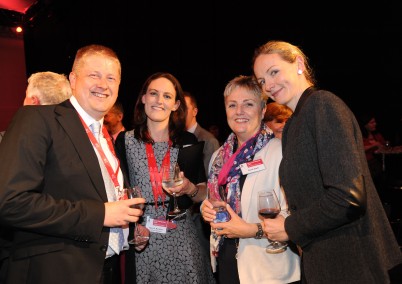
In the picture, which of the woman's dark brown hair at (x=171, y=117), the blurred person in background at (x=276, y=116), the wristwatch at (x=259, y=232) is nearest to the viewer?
the wristwatch at (x=259, y=232)

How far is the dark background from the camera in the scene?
7.32 metres

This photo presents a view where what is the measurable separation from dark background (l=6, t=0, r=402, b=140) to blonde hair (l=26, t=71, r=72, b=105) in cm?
437

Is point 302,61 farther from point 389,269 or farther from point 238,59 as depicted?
point 238,59

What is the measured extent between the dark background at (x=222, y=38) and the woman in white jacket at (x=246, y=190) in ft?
16.7

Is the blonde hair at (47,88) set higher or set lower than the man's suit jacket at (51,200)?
higher

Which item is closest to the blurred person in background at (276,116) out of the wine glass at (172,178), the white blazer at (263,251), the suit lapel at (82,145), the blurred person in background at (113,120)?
the white blazer at (263,251)

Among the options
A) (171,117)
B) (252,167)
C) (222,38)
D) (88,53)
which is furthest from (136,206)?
(222,38)

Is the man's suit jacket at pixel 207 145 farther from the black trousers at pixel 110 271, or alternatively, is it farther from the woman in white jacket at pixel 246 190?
the black trousers at pixel 110 271

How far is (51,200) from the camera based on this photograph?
168 centimetres

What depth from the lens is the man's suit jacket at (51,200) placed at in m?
1.62

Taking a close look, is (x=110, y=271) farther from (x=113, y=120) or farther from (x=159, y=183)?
(x=113, y=120)

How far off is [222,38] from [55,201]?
8.87 m

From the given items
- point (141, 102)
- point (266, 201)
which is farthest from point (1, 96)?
point (266, 201)

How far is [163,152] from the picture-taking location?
2908mm
